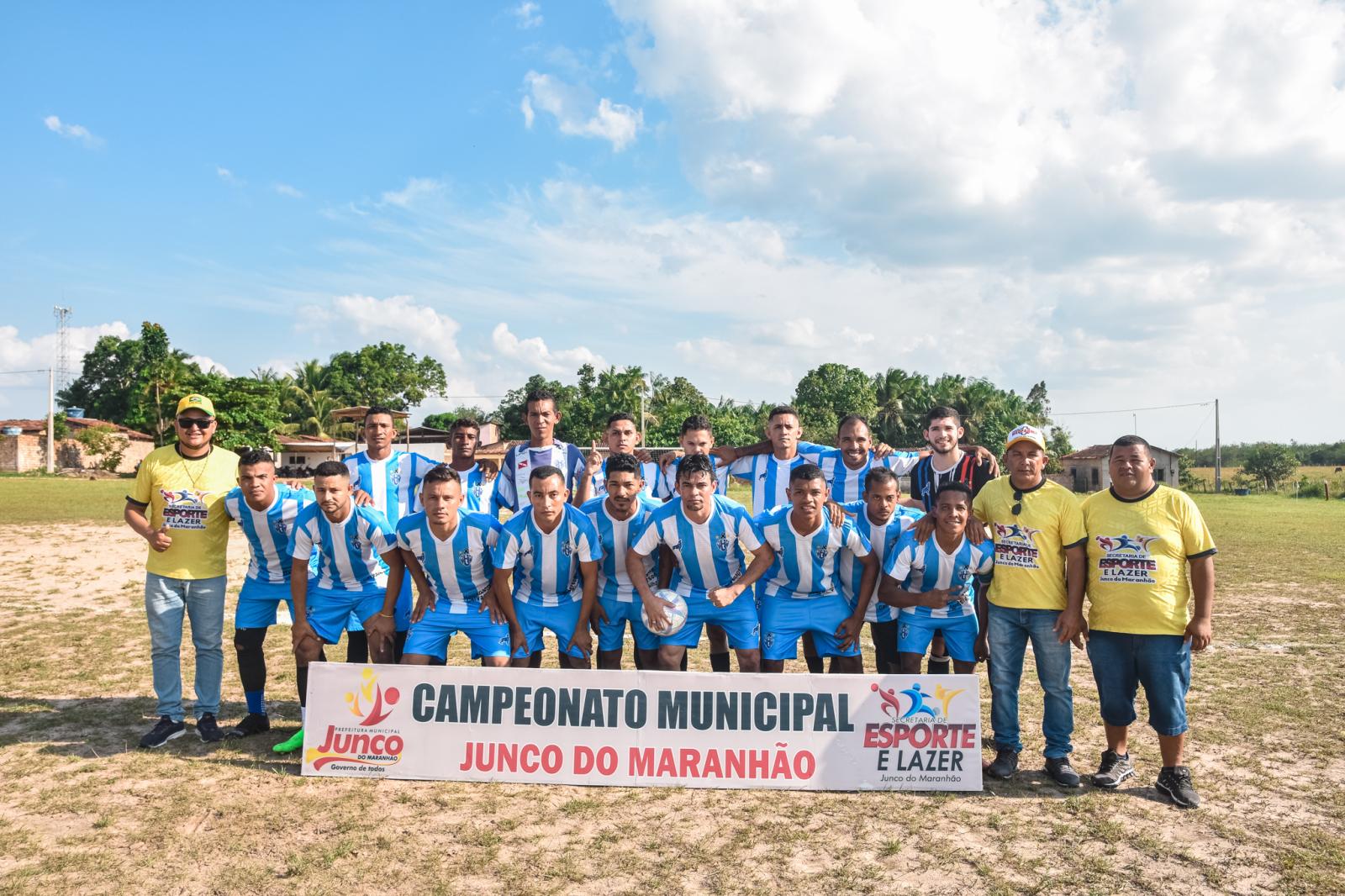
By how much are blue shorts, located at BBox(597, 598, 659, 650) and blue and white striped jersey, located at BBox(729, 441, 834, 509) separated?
143 centimetres

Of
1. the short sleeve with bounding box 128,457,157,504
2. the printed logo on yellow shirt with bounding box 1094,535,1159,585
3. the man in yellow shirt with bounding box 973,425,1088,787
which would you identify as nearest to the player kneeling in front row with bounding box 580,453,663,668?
the man in yellow shirt with bounding box 973,425,1088,787

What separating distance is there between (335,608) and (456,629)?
951 mm

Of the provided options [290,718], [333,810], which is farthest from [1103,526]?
[290,718]

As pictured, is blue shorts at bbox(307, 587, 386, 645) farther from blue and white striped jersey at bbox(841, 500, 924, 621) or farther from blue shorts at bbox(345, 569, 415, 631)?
blue and white striped jersey at bbox(841, 500, 924, 621)

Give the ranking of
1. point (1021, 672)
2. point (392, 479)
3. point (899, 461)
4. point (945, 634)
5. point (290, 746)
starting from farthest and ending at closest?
1. point (899, 461)
2. point (392, 479)
3. point (945, 634)
4. point (290, 746)
5. point (1021, 672)

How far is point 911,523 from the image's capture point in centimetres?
610

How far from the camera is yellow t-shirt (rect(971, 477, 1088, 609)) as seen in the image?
534 centimetres

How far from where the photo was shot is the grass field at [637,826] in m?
4.06

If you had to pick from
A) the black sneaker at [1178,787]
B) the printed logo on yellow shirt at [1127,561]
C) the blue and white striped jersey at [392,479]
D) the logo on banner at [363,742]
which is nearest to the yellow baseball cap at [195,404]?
the blue and white striped jersey at [392,479]

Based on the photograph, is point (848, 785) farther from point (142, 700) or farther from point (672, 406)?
point (672, 406)

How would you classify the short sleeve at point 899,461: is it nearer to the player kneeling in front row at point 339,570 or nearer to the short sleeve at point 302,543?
the player kneeling in front row at point 339,570

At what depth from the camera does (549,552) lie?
5945mm

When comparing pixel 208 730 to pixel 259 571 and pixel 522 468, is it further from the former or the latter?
pixel 522 468

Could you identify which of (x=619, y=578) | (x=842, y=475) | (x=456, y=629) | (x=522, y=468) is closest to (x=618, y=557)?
(x=619, y=578)
